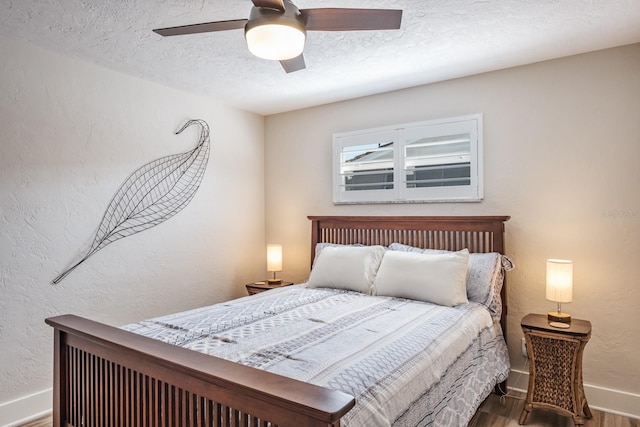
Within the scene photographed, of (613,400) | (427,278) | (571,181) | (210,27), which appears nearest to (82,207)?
(210,27)

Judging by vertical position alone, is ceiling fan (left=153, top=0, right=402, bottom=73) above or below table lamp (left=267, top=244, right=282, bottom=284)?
above

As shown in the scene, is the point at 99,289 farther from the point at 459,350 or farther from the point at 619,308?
the point at 619,308

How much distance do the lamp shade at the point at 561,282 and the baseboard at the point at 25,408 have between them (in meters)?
3.47

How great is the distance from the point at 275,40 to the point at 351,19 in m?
0.35

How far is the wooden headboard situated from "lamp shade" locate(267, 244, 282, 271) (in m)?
0.33

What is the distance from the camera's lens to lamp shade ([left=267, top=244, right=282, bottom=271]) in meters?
4.02

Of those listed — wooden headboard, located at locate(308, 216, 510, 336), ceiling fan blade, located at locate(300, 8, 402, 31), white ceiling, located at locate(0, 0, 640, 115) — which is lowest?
wooden headboard, located at locate(308, 216, 510, 336)

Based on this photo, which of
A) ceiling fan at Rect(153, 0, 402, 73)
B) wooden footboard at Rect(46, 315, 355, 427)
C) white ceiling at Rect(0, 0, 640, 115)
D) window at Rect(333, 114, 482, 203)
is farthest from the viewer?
window at Rect(333, 114, 482, 203)

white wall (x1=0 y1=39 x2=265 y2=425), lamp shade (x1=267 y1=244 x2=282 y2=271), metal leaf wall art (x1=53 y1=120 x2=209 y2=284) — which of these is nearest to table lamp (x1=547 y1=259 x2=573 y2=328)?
lamp shade (x1=267 y1=244 x2=282 y2=271)

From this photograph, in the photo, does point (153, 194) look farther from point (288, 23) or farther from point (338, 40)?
point (288, 23)

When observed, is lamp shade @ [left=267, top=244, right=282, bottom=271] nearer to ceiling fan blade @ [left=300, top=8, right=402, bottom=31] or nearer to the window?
the window

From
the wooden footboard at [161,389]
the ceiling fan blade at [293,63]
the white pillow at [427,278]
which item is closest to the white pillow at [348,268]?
the white pillow at [427,278]

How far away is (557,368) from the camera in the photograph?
8.26ft

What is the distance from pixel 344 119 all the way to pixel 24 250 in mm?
2844
